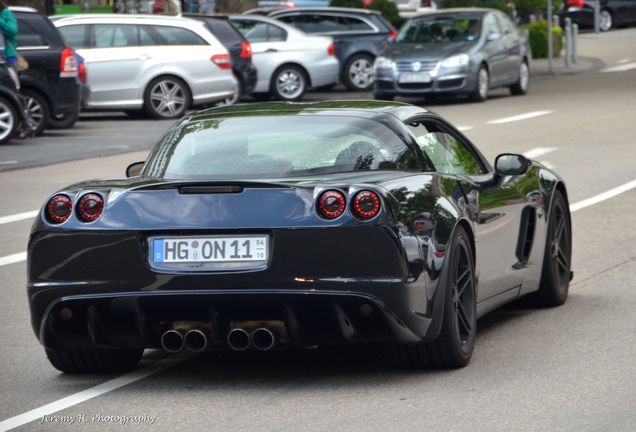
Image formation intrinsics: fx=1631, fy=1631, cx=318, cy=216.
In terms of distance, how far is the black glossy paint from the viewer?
21.6ft

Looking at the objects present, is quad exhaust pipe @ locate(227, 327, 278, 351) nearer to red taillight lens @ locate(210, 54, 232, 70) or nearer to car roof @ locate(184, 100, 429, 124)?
car roof @ locate(184, 100, 429, 124)

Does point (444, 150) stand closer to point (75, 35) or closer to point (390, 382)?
point (390, 382)

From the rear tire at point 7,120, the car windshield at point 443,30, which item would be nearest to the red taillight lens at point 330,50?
the car windshield at point 443,30

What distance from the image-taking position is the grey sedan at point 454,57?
92.3ft

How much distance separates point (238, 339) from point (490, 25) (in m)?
23.3

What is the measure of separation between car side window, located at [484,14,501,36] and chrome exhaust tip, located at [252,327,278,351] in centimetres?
2291

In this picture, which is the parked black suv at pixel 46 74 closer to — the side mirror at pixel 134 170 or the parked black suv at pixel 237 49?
the parked black suv at pixel 237 49

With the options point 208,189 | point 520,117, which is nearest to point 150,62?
point 520,117

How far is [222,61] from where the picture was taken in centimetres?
2639

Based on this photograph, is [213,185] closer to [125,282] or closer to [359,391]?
[125,282]

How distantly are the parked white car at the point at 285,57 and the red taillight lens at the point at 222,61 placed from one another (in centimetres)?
305

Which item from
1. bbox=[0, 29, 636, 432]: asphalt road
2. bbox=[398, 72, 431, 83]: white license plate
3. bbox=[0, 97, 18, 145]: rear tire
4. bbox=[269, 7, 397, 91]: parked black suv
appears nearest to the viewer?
bbox=[0, 29, 636, 432]: asphalt road

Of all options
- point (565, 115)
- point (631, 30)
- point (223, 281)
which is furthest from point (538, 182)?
point (631, 30)

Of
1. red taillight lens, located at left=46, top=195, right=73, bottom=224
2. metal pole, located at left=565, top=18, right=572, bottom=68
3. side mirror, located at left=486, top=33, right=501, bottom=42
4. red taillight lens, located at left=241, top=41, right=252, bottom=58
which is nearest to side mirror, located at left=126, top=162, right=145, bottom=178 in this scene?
red taillight lens, located at left=46, top=195, right=73, bottom=224
